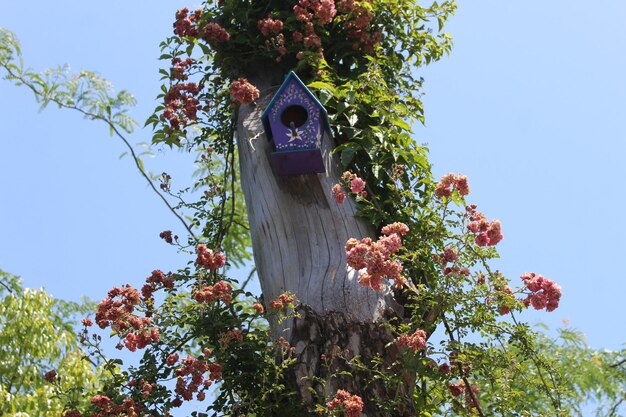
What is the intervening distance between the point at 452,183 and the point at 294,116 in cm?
91

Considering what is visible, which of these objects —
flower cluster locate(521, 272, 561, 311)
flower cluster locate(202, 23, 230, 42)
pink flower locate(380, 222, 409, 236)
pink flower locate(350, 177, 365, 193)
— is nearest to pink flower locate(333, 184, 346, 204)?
pink flower locate(350, 177, 365, 193)

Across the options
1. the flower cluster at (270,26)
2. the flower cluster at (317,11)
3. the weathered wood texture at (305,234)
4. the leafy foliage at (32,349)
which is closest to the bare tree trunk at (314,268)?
the weathered wood texture at (305,234)

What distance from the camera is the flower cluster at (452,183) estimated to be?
3.86 metres

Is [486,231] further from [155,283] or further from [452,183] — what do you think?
[155,283]

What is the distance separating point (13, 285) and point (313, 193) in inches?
123

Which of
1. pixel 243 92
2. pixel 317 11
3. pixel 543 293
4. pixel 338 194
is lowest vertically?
pixel 543 293

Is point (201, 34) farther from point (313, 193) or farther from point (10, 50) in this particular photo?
point (10, 50)

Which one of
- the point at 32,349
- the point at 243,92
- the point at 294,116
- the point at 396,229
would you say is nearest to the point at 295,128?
the point at 294,116

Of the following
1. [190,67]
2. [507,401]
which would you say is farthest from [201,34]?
[507,401]

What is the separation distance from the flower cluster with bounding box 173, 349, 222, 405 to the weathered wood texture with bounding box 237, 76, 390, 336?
0.49 m

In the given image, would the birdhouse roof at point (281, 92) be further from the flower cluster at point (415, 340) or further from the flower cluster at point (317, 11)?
the flower cluster at point (415, 340)

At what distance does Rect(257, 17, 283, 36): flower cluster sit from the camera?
4785 mm

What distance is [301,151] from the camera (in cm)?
414

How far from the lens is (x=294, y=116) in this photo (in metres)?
4.39
